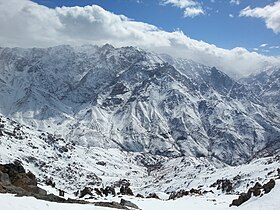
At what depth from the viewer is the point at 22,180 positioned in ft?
171

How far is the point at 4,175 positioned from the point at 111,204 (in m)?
13.9

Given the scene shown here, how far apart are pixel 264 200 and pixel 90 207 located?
18.3 metres

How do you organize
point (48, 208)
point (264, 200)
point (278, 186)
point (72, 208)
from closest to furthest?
1. point (48, 208)
2. point (72, 208)
3. point (264, 200)
4. point (278, 186)

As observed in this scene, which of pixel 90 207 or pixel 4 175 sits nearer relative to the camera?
pixel 90 207

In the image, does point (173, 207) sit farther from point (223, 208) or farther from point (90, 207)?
point (90, 207)

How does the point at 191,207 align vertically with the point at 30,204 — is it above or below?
below

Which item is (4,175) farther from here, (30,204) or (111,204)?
(30,204)

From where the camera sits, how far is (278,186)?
46.0m

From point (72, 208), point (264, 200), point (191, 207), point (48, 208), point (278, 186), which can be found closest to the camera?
point (48, 208)

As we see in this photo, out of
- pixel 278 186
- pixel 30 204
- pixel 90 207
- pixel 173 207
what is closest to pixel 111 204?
pixel 90 207

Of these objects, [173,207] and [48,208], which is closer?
[48,208]

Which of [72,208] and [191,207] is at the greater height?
[72,208]

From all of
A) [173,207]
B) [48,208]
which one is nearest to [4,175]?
[48,208]

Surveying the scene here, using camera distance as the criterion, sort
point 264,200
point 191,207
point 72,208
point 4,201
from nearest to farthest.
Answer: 1. point 4,201
2. point 72,208
3. point 264,200
4. point 191,207
